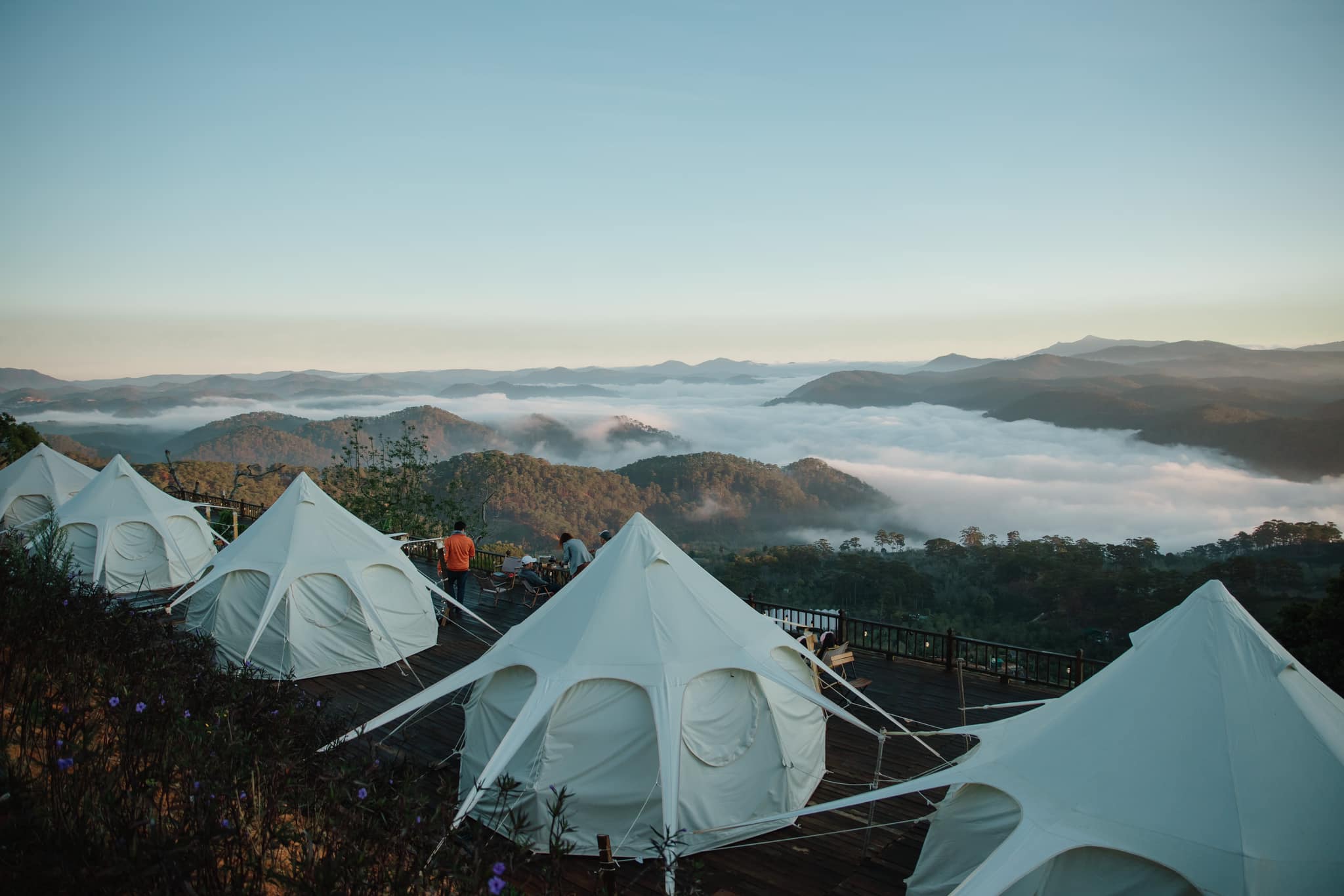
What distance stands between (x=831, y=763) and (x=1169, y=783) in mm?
4364

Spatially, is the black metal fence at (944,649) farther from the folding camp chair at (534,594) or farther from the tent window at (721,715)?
the tent window at (721,715)

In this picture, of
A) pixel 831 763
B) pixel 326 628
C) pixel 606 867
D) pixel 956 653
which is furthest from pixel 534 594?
pixel 606 867

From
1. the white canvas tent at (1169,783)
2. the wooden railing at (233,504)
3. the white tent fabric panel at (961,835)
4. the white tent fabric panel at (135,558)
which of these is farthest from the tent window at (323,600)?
the wooden railing at (233,504)

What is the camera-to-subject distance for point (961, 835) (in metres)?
5.60

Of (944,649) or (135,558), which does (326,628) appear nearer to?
(135,558)

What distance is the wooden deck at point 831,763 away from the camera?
20.5 feet

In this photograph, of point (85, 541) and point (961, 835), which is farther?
point (85, 541)

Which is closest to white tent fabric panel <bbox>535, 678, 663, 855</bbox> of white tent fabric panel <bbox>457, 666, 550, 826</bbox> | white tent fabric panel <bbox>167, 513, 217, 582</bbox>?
white tent fabric panel <bbox>457, 666, 550, 826</bbox>

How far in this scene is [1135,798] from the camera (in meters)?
4.62

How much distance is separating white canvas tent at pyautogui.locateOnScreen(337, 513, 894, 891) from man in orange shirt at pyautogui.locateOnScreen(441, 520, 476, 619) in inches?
232

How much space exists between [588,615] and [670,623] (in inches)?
32.0

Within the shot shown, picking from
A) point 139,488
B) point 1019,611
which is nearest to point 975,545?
point 1019,611

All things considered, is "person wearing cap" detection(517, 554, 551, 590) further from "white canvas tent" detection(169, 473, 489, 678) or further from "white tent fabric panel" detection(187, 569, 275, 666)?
"white tent fabric panel" detection(187, 569, 275, 666)

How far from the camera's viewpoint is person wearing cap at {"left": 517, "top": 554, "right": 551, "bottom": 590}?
1577 centimetres
